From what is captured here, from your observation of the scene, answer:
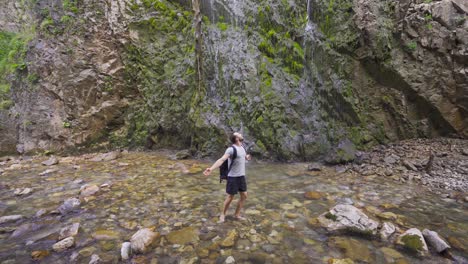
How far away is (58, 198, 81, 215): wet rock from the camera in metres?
5.32

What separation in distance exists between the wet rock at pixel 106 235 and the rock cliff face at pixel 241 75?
5.90 metres

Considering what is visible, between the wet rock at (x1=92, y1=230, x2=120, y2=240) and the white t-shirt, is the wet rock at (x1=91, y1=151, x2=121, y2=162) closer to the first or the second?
the wet rock at (x1=92, y1=230, x2=120, y2=240)

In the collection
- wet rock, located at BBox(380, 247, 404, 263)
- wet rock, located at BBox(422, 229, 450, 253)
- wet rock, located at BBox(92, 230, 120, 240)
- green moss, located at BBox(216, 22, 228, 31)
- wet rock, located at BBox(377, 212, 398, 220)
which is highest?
green moss, located at BBox(216, 22, 228, 31)

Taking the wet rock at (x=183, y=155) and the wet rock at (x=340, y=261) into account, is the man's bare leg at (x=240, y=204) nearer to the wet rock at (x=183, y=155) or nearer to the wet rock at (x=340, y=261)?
the wet rock at (x=340, y=261)

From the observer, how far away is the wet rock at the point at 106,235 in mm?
4290

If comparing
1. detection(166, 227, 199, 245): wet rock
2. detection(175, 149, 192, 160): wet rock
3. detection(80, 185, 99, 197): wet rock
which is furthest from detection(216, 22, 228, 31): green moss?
detection(166, 227, 199, 245): wet rock

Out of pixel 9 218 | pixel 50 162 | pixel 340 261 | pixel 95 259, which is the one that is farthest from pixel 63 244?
pixel 50 162

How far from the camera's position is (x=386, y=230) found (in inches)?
174

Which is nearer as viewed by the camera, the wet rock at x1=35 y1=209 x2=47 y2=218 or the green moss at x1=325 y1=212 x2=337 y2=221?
the green moss at x1=325 y1=212 x2=337 y2=221

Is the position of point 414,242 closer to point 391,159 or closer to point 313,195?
point 313,195

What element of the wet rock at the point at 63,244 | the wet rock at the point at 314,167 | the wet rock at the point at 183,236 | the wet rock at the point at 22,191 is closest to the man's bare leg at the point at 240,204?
the wet rock at the point at 183,236

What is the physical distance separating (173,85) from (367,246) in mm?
10410

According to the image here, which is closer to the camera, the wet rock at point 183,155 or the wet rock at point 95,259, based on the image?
the wet rock at point 95,259

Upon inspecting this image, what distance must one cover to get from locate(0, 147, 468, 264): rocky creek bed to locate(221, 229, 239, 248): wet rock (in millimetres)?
17
